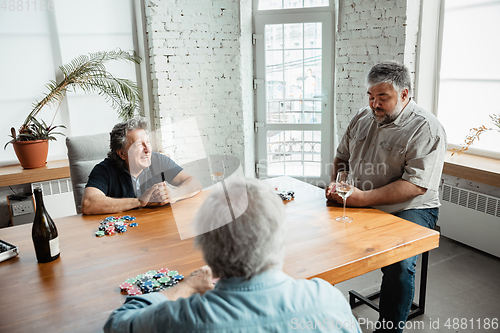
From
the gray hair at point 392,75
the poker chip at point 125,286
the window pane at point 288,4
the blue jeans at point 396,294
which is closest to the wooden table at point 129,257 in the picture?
the poker chip at point 125,286

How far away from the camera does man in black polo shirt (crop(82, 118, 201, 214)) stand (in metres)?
1.59

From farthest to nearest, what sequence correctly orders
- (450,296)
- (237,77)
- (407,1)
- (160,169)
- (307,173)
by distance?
(307,173)
(237,77)
(407,1)
(450,296)
(160,169)

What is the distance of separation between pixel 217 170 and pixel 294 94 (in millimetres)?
3460

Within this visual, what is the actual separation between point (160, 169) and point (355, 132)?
4.75 ft

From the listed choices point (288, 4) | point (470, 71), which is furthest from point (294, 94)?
point (470, 71)

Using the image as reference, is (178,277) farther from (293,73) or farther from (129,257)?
(293,73)

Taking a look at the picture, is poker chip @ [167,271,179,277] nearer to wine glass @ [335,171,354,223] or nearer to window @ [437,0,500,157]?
wine glass @ [335,171,354,223]

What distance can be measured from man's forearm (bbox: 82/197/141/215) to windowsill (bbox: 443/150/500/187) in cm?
253

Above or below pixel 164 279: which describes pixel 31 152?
above

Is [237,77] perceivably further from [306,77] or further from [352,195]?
[352,195]

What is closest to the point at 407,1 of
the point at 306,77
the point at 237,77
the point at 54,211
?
A: the point at 306,77

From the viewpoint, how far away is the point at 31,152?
3.29 metres

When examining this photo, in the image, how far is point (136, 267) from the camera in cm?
137

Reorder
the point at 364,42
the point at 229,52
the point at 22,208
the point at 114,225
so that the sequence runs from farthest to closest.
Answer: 1. the point at 229,52
2. the point at 364,42
3. the point at 22,208
4. the point at 114,225
